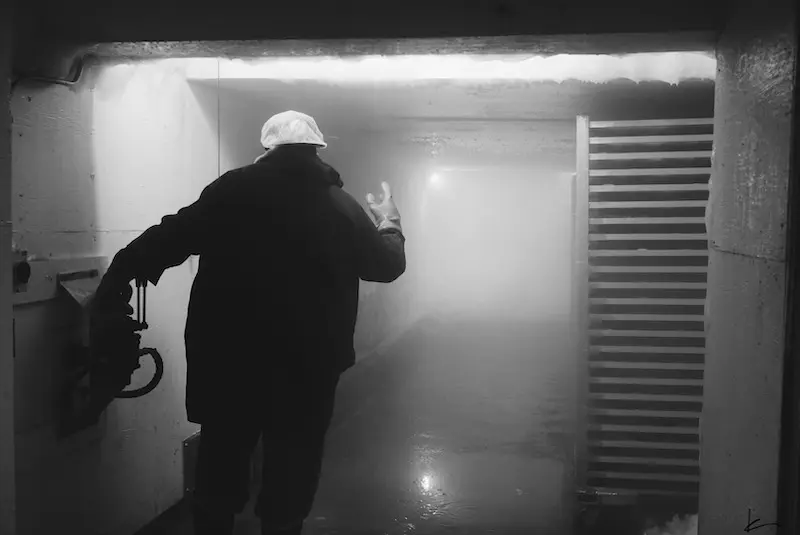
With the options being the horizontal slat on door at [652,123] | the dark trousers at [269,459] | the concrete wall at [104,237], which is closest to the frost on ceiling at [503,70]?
the horizontal slat on door at [652,123]

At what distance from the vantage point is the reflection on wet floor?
161 inches

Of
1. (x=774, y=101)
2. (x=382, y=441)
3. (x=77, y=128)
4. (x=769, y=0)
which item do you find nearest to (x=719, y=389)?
(x=774, y=101)

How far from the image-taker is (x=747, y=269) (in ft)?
7.50

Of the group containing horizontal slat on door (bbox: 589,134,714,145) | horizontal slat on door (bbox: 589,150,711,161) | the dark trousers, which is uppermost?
horizontal slat on door (bbox: 589,134,714,145)

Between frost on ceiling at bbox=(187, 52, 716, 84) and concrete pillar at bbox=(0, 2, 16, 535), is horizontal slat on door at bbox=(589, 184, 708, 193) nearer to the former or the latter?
frost on ceiling at bbox=(187, 52, 716, 84)

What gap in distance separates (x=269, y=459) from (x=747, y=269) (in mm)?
2123

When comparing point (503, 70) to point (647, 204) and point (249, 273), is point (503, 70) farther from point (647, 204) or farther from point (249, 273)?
point (249, 273)

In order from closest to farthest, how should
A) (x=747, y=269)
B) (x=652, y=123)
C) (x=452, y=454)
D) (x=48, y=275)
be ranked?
1. (x=747, y=269)
2. (x=48, y=275)
3. (x=652, y=123)
4. (x=452, y=454)

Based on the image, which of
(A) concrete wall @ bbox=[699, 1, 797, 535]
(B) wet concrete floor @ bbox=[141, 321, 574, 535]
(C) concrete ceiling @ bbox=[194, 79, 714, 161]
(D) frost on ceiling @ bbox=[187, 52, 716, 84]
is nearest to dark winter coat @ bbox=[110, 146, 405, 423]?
(D) frost on ceiling @ bbox=[187, 52, 716, 84]

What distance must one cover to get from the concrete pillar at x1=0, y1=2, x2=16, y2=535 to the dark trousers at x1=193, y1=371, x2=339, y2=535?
779 millimetres

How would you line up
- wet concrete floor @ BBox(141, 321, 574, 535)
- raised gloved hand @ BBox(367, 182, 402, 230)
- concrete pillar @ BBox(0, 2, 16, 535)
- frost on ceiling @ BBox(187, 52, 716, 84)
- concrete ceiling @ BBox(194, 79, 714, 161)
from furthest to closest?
concrete ceiling @ BBox(194, 79, 714, 161)
wet concrete floor @ BBox(141, 321, 574, 535)
frost on ceiling @ BBox(187, 52, 716, 84)
raised gloved hand @ BBox(367, 182, 402, 230)
concrete pillar @ BBox(0, 2, 16, 535)

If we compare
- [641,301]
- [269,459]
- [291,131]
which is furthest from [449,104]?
[269,459]

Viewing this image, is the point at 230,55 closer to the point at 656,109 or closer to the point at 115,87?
the point at 115,87

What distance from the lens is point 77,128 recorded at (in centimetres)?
316
